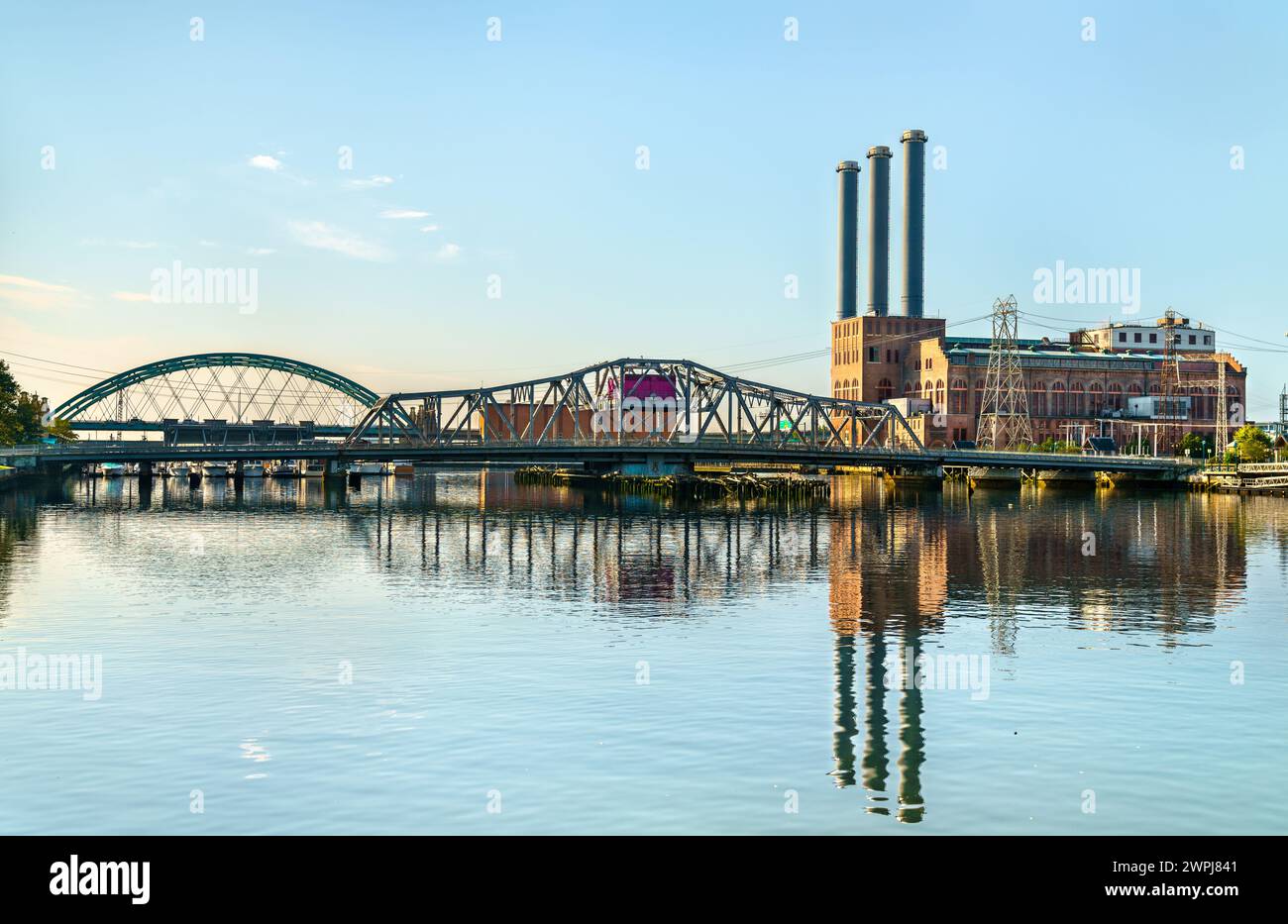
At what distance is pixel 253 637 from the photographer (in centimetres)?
4472

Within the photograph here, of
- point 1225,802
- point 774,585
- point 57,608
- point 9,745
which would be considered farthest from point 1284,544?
point 9,745

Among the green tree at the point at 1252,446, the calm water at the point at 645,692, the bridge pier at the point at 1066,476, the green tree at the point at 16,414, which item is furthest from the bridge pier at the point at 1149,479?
the green tree at the point at 16,414

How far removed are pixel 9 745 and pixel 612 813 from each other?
1507 cm

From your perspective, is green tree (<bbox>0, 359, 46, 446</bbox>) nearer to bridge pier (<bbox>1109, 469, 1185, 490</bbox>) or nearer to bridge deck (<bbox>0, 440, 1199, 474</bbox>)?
bridge deck (<bbox>0, 440, 1199, 474</bbox>)

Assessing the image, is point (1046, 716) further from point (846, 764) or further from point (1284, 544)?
point (1284, 544)

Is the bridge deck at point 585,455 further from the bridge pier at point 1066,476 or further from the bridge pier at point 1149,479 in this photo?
the bridge pier at point 1066,476

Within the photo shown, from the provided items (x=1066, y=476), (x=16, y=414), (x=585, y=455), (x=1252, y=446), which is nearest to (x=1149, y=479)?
(x=1066, y=476)

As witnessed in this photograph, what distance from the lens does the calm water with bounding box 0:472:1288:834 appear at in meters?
25.5

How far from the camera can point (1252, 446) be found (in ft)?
591

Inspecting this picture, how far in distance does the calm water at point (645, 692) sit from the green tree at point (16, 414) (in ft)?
277

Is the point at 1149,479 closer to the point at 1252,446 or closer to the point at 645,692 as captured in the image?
the point at 1252,446

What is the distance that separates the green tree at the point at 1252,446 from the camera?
179 m

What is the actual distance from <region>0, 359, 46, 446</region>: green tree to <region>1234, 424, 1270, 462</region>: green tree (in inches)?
6313

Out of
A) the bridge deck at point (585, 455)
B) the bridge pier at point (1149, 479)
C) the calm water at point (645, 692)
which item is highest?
the bridge deck at point (585, 455)
